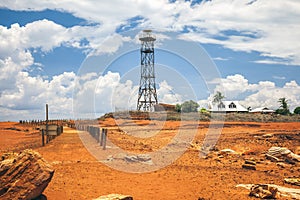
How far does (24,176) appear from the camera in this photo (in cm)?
855

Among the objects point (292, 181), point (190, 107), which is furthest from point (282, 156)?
point (190, 107)

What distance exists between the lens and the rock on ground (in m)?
8.37

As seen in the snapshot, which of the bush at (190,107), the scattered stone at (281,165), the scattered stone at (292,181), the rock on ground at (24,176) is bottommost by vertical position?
the scattered stone at (292,181)

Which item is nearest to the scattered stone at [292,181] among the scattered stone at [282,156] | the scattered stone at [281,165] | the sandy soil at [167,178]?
the sandy soil at [167,178]

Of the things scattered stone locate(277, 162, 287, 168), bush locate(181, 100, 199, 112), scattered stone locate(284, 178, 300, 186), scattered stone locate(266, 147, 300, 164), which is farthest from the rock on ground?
bush locate(181, 100, 199, 112)

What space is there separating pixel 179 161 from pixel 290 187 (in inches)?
222

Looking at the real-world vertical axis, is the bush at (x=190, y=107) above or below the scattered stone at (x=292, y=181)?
above

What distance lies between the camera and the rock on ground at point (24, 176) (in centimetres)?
837

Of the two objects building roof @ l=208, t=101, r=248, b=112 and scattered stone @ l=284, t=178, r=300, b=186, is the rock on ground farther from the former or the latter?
building roof @ l=208, t=101, r=248, b=112

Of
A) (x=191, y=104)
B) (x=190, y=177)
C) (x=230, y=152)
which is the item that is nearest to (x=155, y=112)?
(x=191, y=104)

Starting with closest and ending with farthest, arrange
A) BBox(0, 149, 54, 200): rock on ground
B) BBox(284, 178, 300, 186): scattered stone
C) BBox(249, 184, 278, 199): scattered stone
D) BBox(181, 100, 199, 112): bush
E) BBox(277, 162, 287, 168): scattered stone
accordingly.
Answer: BBox(0, 149, 54, 200): rock on ground, BBox(249, 184, 278, 199): scattered stone, BBox(284, 178, 300, 186): scattered stone, BBox(277, 162, 287, 168): scattered stone, BBox(181, 100, 199, 112): bush

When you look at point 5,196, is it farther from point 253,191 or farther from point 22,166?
point 253,191

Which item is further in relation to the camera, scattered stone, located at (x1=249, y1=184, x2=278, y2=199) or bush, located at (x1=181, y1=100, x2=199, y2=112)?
bush, located at (x1=181, y1=100, x2=199, y2=112)

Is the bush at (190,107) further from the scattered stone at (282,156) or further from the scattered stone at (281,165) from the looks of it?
the scattered stone at (281,165)
